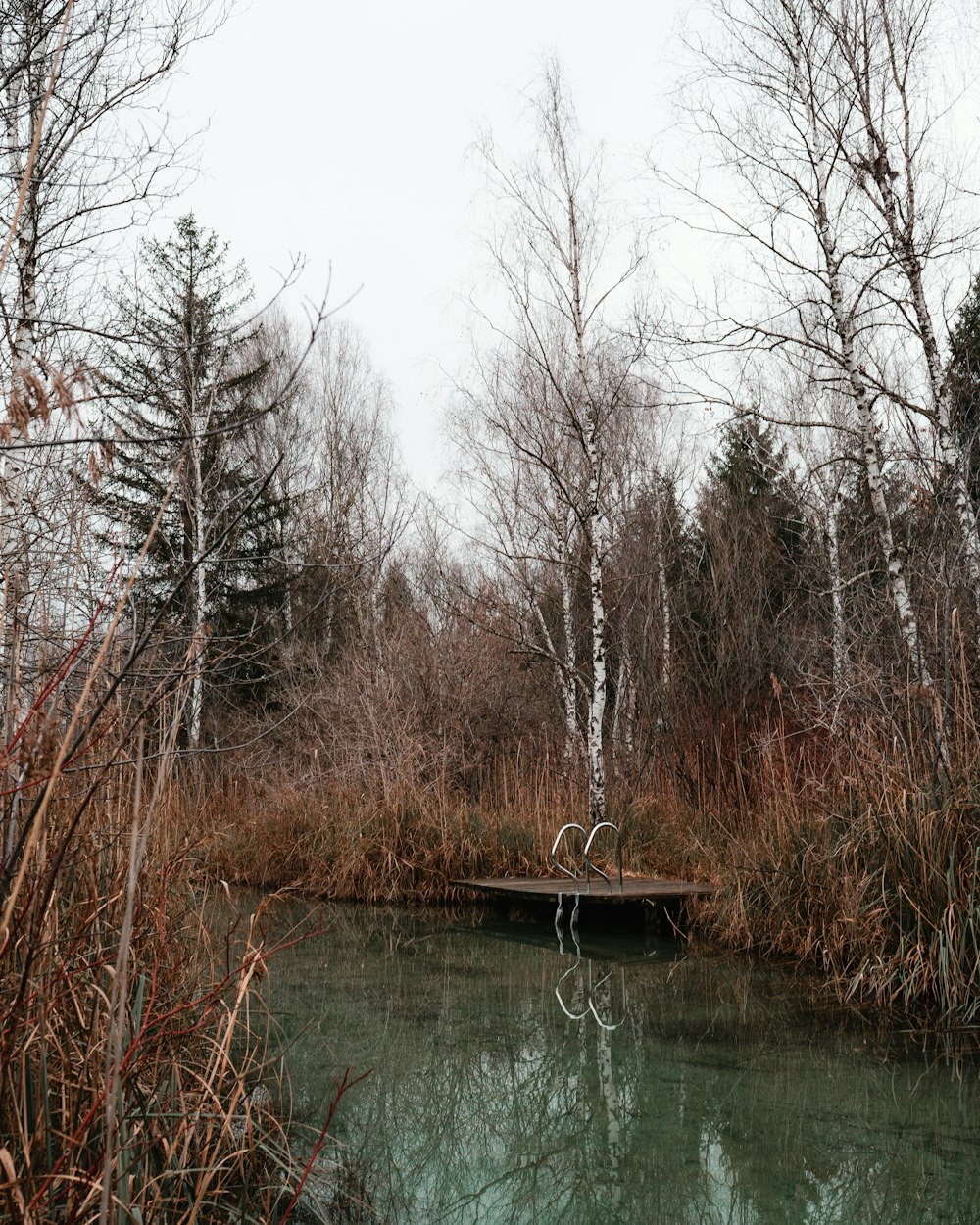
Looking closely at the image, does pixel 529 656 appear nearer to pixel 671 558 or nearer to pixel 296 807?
pixel 671 558

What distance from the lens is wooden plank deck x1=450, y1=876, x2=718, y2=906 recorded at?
6.95 m

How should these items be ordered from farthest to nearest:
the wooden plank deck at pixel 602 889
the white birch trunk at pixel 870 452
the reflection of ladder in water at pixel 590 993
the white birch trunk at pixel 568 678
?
the white birch trunk at pixel 568 678 → the wooden plank deck at pixel 602 889 → the white birch trunk at pixel 870 452 → the reflection of ladder in water at pixel 590 993

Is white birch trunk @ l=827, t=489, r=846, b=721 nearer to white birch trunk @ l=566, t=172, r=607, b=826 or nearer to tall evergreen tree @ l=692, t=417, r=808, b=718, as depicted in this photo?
tall evergreen tree @ l=692, t=417, r=808, b=718

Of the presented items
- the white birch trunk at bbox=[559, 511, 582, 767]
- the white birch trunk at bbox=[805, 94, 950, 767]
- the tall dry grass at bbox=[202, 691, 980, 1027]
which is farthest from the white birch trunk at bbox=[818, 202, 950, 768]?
the white birch trunk at bbox=[559, 511, 582, 767]

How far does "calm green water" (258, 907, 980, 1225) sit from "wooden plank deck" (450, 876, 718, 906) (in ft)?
3.30

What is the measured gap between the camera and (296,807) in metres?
9.64

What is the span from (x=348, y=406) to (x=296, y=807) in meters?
11.8

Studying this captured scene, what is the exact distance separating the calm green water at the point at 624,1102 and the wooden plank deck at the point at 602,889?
3.30ft

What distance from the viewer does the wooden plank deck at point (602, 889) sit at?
6953 mm

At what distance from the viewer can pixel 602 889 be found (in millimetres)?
7199

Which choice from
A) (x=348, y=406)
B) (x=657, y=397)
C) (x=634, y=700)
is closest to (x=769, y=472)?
(x=657, y=397)

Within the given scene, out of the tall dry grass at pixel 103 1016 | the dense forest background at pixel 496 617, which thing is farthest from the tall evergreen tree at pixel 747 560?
the tall dry grass at pixel 103 1016

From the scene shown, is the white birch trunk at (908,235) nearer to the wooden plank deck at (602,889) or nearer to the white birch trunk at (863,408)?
the white birch trunk at (863,408)

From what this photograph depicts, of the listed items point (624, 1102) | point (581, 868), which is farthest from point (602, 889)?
point (624, 1102)
